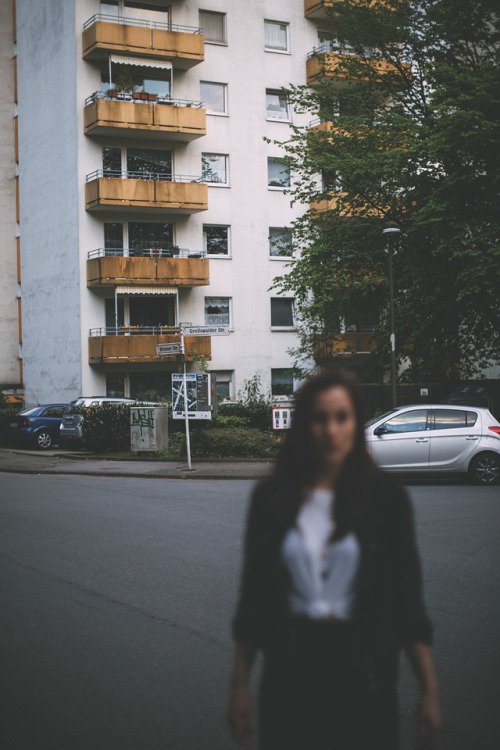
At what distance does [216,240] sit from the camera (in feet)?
129

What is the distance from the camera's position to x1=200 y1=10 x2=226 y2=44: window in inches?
1548

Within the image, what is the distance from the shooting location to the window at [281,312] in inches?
1571

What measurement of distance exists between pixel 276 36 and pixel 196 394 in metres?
24.3

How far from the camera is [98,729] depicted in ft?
14.5

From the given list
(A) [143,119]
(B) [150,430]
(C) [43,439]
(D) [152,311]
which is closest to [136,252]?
(D) [152,311]

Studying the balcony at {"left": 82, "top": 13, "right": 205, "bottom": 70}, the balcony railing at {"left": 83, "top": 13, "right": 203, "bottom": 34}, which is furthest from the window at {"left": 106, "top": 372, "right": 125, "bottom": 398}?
the balcony railing at {"left": 83, "top": 13, "right": 203, "bottom": 34}

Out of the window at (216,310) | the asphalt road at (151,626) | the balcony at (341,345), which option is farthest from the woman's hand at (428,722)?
the window at (216,310)

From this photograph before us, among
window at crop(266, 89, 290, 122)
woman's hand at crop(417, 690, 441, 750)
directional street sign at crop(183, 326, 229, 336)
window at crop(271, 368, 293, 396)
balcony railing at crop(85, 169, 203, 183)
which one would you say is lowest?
woman's hand at crop(417, 690, 441, 750)

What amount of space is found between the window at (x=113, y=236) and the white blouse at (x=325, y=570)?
3506 centimetres

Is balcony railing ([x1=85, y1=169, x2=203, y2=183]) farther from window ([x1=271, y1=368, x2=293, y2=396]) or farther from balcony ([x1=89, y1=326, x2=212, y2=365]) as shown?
window ([x1=271, y1=368, x2=293, y2=396])

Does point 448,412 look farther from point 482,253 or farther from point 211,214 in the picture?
point 211,214

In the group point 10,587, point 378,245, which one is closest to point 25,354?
point 378,245

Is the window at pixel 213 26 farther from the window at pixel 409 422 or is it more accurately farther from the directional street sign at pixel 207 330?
the window at pixel 409 422

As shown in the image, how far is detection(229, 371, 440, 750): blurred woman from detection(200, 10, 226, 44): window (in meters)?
39.6
